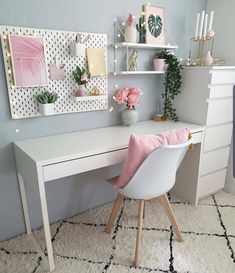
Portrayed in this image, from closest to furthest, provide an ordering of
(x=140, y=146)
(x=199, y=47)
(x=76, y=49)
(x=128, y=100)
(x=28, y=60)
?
1. (x=140, y=146)
2. (x=28, y=60)
3. (x=76, y=49)
4. (x=128, y=100)
5. (x=199, y=47)

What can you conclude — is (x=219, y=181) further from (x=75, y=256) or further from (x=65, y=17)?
(x=65, y=17)

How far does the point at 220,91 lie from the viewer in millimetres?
2098

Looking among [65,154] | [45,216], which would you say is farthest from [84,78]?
[45,216]

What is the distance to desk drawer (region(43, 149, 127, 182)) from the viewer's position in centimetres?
139

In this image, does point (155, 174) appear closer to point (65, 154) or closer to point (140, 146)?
point (140, 146)

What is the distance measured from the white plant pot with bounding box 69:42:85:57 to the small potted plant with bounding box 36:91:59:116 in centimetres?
34

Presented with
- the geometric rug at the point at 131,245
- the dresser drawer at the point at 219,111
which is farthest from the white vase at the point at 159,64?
the geometric rug at the point at 131,245

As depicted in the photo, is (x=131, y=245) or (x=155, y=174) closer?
(x=155, y=174)

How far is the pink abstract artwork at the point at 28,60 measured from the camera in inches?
60.9

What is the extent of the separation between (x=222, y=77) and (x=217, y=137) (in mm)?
546

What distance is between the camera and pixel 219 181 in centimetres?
245

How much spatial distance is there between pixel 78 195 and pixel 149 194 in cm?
80

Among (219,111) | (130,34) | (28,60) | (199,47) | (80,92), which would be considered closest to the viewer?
(28,60)

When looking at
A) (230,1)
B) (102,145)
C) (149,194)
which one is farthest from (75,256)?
(230,1)
